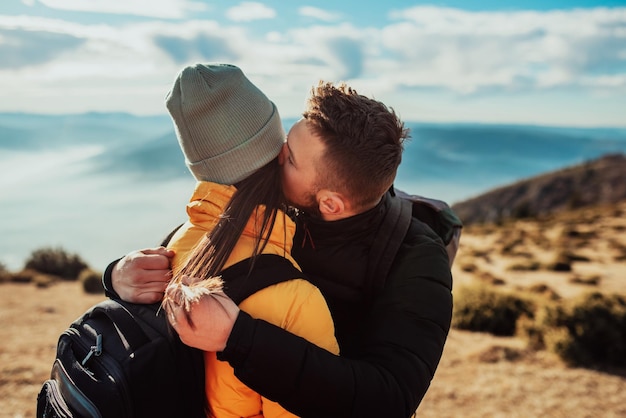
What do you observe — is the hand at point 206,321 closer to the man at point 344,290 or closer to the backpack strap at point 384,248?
the man at point 344,290

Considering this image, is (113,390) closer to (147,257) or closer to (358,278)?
(147,257)

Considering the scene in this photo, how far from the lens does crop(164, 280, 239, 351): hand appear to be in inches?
62.6

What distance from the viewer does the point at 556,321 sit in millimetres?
9211

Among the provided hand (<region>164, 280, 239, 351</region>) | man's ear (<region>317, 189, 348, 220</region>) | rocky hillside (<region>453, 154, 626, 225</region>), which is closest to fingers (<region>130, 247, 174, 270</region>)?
hand (<region>164, 280, 239, 351</region>)

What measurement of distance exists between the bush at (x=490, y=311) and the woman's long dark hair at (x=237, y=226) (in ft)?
32.4

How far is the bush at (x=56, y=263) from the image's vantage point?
16906mm

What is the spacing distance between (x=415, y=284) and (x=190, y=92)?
1.22 m

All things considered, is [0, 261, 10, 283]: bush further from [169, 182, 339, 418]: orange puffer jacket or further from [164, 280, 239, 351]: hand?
[164, 280, 239, 351]: hand

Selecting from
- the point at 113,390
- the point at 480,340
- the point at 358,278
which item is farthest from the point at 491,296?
the point at 113,390

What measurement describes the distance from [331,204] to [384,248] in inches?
11.7

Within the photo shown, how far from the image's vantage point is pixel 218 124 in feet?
6.87

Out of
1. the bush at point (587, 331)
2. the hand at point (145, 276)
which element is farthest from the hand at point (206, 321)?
the bush at point (587, 331)

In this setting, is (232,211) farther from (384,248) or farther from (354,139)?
(384,248)

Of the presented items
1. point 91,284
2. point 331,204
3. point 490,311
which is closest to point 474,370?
point 490,311
